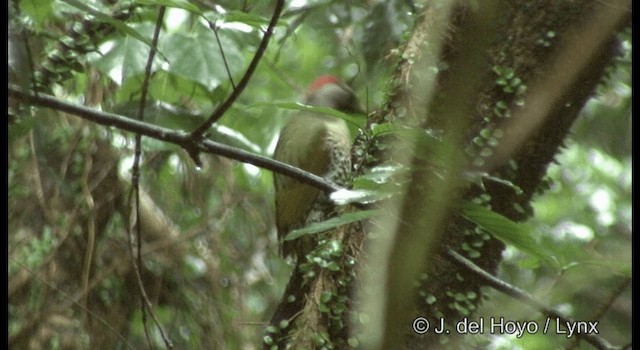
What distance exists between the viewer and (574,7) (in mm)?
1582

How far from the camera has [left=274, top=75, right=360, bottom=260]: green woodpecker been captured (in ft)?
6.30

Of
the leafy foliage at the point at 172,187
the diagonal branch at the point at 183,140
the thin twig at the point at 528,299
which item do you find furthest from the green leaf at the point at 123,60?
the thin twig at the point at 528,299

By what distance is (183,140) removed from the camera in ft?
4.27

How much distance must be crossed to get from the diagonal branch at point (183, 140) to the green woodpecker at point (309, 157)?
571 millimetres

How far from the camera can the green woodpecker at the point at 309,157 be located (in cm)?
192

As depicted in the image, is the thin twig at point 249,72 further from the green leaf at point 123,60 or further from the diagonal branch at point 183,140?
the green leaf at point 123,60

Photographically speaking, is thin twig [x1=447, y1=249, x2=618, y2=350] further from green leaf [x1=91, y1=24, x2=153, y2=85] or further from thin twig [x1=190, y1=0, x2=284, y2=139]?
green leaf [x1=91, y1=24, x2=153, y2=85]

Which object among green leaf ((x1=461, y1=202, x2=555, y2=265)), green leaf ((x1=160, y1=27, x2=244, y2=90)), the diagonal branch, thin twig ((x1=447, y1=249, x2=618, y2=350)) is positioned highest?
green leaf ((x1=461, y1=202, x2=555, y2=265))

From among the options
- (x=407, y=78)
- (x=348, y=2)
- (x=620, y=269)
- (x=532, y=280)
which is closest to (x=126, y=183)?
(x=348, y=2)

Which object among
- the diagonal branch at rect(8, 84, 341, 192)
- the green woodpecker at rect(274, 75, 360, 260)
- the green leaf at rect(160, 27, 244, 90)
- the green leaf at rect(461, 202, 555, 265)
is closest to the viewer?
the green leaf at rect(461, 202, 555, 265)

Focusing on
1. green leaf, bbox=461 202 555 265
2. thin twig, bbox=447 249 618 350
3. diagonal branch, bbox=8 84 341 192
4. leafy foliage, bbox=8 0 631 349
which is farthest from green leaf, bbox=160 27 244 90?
green leaf, bbox=461 202 555 265

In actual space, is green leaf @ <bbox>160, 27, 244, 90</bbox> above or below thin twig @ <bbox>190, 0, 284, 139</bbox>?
below

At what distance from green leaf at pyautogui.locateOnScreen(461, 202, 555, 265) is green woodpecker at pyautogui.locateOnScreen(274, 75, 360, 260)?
762mm

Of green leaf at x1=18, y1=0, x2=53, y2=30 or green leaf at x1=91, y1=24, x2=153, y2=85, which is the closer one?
green leaf at x1=18, y1=0, x2=53, y2=30
